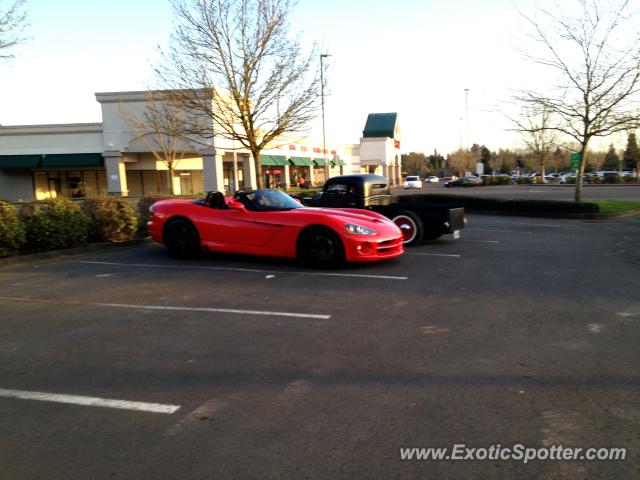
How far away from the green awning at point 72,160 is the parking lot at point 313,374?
32395 millimetres

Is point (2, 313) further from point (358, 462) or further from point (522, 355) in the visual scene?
point (522, 355)

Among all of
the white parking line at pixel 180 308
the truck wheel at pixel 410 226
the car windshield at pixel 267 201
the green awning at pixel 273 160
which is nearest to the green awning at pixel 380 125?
the green awning at pixel 273 160

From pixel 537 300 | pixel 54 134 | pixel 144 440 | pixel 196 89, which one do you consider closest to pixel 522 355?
pixel 537 300

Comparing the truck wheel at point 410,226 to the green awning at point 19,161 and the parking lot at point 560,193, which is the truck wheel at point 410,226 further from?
the green awning at point 19,161

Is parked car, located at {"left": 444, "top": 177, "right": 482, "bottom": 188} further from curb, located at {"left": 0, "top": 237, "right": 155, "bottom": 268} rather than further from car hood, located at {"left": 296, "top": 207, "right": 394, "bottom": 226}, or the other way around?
car hood, located at {"left": 296, "top": 207, "right": 394, "bottom": 226}

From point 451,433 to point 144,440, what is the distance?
186cm

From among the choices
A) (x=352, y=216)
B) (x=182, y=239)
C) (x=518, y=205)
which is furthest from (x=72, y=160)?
(x=352, y=216)

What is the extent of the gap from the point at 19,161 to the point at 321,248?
36339 mm

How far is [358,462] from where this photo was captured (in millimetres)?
2875

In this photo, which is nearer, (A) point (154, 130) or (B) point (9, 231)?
(B) point (9, 231)

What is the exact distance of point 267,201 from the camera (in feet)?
31.0

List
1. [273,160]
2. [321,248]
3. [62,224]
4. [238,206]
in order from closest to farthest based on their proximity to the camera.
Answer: [321,248] < [238,206] < [62,224] < [273,160]

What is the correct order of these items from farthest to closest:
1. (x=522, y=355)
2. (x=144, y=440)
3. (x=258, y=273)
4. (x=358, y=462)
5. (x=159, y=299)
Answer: (x=258, y=273), (x=159, y=299), (x=522, y=355), (x=144, y=440), (x=358, y=462)

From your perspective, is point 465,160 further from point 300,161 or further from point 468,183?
point 300,161
